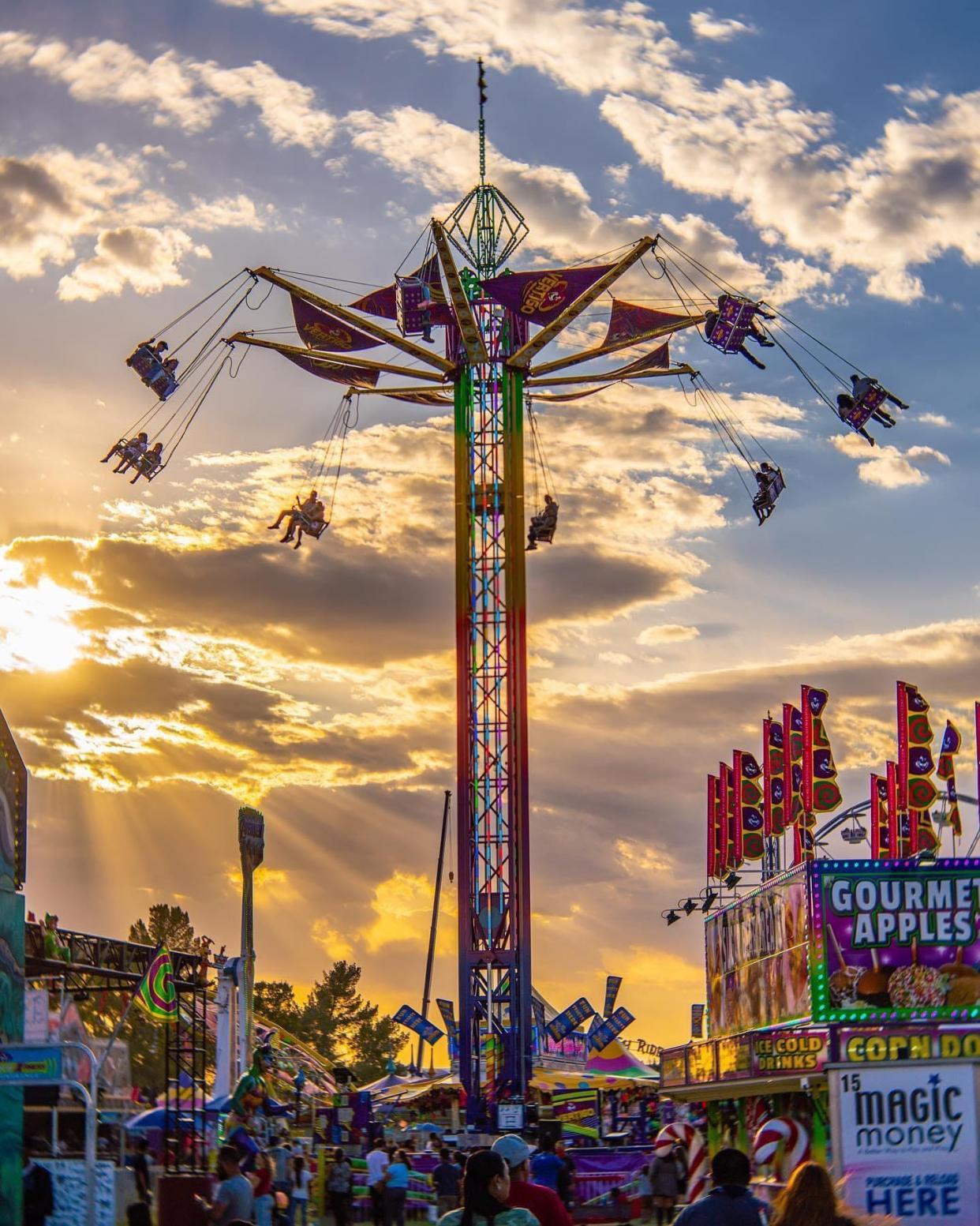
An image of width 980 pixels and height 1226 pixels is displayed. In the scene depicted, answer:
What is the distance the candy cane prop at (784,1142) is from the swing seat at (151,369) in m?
33.0

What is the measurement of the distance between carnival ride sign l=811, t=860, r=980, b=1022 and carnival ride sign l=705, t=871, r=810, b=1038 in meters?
2.27

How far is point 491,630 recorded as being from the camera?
186ft

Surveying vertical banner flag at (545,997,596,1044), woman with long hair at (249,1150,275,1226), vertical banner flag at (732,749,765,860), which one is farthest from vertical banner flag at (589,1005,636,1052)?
woman with long hair at (249,1150,275,1226)

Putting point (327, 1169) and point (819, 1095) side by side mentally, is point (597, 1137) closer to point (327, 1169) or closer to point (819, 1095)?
point (327, 1169)

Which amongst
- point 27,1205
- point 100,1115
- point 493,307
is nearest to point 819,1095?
point 27,1205

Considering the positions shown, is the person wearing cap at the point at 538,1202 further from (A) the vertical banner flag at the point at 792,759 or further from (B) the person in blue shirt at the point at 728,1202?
(A) the vertical banner flag at the point at 792,759

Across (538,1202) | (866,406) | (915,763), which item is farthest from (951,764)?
(538,1202)

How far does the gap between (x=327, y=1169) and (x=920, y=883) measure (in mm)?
16793

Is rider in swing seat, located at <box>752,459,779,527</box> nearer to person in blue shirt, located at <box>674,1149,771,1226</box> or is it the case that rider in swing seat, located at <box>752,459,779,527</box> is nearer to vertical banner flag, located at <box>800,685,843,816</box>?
vertical banner flag, located at <box>800,685,843,816</box>

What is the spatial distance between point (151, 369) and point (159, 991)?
2533 centimetres

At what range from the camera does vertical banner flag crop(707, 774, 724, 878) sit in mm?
53344

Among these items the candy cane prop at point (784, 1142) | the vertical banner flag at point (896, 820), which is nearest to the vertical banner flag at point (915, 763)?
the vertical banner flag at point (896, 820)

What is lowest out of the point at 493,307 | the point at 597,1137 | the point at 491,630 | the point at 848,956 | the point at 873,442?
the point at 597,1137

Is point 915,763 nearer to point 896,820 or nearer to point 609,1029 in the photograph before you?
point 896,820
